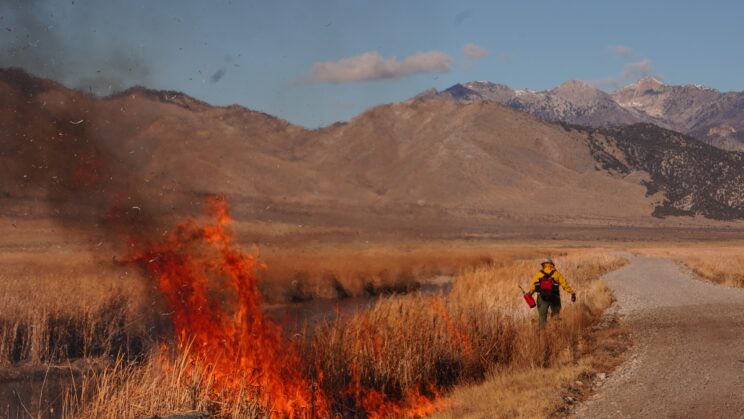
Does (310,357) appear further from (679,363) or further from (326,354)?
(679,363)

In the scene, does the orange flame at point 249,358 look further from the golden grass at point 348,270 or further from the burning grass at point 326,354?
the golden grass at point 348,270

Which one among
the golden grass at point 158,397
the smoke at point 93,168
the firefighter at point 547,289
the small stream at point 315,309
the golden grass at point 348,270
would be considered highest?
the smoke at point 93,168

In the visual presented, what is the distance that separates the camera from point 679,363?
1819 cm

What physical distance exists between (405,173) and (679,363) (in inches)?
5793

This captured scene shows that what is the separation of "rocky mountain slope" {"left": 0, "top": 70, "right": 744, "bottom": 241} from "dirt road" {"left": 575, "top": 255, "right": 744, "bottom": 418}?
123 ft

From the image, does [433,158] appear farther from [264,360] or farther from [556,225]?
[264,360]

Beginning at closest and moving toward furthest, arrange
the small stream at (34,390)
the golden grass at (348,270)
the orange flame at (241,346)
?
the orange flame at (241,346) < the small stream at (34,390) < the golden grass at (348,270)

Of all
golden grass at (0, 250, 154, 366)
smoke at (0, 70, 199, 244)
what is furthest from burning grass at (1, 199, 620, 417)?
smoke at (0, 70, 199, 244)

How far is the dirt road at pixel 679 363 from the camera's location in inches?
569

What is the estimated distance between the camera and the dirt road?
14.4 metres

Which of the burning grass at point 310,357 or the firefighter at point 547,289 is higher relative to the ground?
the firefighter at point 547,289

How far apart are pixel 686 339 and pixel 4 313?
19967 millimetres

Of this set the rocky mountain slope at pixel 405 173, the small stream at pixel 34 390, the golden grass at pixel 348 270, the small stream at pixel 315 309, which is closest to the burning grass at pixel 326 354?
the small stream at pixel 34 390

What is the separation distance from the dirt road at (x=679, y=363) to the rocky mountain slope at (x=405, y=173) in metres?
37.5
